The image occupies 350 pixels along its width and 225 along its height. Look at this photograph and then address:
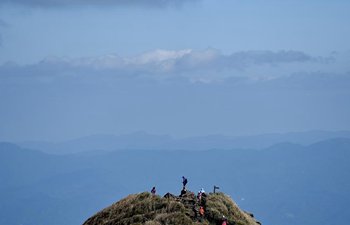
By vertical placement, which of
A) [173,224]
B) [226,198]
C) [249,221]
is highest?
[226,198]

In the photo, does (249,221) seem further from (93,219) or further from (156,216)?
(93,219)

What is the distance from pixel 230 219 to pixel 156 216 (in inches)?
256

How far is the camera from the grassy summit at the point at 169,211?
44547 millimetres

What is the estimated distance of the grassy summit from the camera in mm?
44547

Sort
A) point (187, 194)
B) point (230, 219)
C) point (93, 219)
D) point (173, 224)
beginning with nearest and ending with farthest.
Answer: point (173, 224) < point (230, 219) < point (93, 219) < point (187, 194)

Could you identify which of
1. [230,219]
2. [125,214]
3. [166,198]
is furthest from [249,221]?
[125,214]

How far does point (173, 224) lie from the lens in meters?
43.2

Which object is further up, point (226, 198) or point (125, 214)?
point (226, 198)

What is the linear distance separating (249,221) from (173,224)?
9156 mm

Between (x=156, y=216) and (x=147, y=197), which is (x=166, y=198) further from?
(x=156, y=216)

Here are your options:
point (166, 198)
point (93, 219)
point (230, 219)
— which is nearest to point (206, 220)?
point (230, 219)

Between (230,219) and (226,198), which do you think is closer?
(230,219)

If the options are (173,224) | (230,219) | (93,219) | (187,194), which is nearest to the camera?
(173,224)

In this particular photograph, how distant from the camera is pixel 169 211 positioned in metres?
46.5
